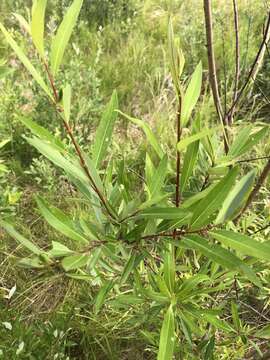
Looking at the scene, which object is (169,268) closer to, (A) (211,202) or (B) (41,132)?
(A) (211,202)

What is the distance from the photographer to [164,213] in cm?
75

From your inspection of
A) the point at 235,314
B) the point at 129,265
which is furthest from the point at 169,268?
the point at 235,314

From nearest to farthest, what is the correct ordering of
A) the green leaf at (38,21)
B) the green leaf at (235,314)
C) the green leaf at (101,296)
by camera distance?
1. the green leaf at (38,21)
2. the green leaf at (101,296)
3. the green leaf at (235,314)

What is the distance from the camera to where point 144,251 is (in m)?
0.84

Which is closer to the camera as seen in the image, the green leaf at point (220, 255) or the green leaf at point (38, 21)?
the green leaf at point (38, 21)

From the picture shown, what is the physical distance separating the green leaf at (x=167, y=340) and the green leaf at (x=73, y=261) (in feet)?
0.63

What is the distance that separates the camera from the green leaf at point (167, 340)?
780mm

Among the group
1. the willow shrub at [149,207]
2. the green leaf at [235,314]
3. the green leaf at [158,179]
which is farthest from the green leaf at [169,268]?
the green leaf at [235,314]

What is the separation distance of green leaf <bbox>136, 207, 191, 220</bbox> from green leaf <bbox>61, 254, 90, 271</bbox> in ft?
0.36

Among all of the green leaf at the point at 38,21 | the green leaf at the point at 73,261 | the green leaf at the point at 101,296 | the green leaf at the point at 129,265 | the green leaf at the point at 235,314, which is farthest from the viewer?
the green leaf at the point at 235,314

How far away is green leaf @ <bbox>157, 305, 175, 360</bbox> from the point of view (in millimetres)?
780

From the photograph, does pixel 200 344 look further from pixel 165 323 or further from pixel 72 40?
pixel 72 40

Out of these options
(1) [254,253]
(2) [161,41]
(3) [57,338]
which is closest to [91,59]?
(2) [161,41]

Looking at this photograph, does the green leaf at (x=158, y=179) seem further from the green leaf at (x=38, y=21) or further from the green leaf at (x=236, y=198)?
the green leaf at (x=38, y=21)
